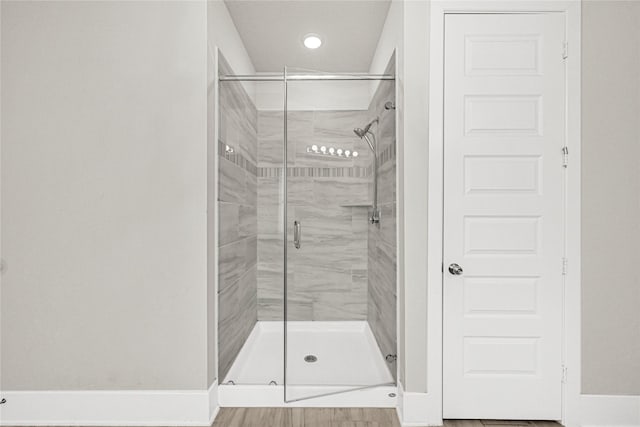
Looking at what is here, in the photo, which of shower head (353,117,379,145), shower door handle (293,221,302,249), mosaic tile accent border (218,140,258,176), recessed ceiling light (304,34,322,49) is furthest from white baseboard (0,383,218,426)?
recessed ceiling light (304,34,322,49)

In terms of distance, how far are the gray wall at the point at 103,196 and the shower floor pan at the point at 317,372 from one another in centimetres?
35

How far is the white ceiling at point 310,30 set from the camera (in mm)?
2627

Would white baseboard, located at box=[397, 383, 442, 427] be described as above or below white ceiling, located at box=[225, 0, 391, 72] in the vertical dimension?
below

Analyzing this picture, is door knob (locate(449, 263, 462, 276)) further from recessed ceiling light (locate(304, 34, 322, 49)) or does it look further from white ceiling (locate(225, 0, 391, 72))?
recessed ceiling light (locate(304, 34, 322, 49))

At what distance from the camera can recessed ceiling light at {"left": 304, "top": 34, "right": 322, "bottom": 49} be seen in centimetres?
304

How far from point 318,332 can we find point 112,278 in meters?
1.23

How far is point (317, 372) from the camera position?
2357mm

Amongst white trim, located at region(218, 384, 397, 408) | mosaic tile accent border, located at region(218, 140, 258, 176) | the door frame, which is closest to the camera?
the door frame

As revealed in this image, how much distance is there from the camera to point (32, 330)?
2.17m
